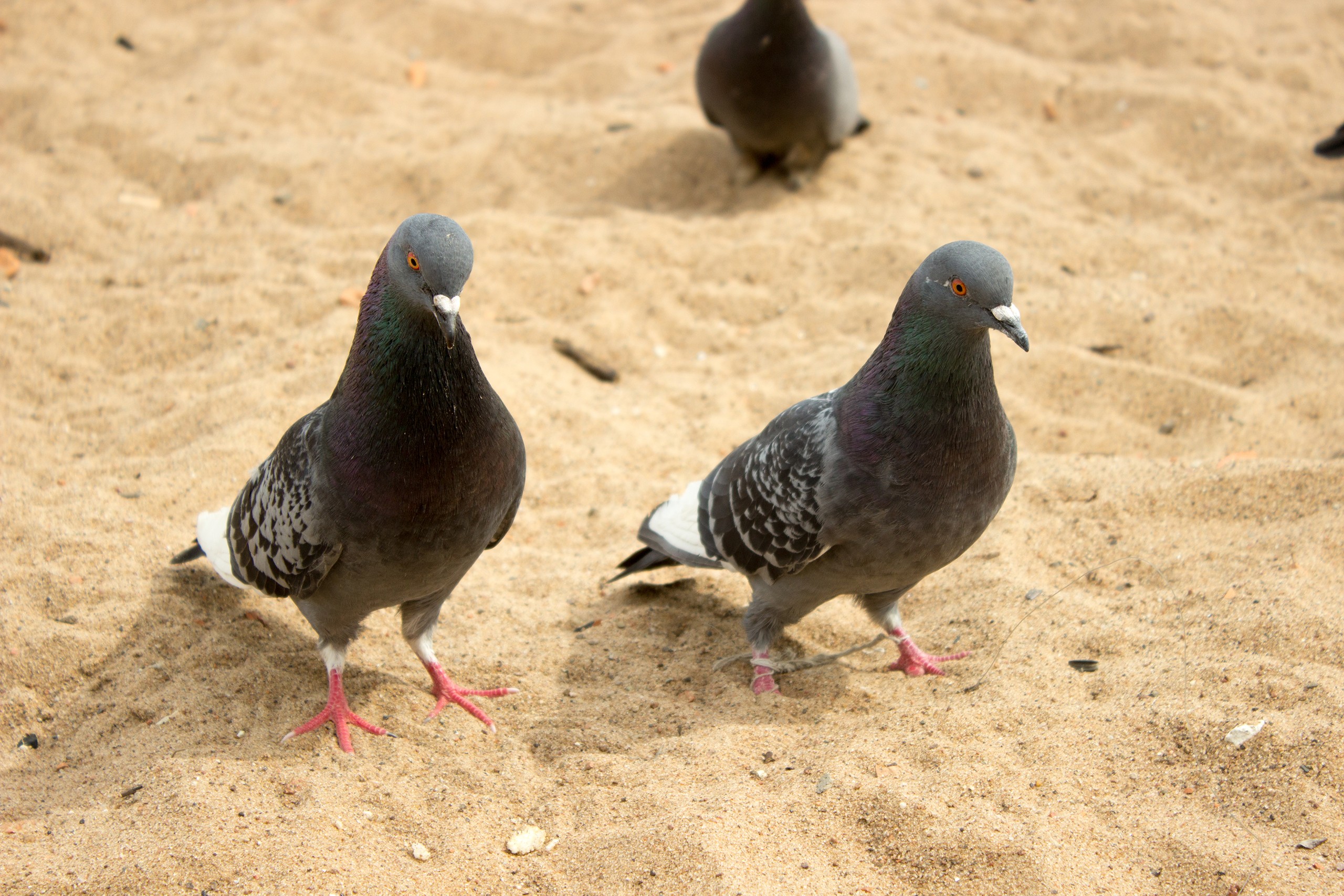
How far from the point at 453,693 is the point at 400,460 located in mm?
1082

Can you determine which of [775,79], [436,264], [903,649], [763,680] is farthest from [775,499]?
[775,79]

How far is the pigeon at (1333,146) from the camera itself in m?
6.95

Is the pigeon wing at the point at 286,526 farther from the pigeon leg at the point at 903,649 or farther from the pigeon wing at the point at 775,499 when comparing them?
the pigeon leg at the point at 903,649

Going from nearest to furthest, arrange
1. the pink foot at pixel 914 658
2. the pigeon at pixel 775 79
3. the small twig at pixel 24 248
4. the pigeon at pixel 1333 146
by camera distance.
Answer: the pink foot at pixel 914 658 → the small twig at pixel 24 248 → the pigeon at pixel 1333 146 → the pigeon at pixel 775 79

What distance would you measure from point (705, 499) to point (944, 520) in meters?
1.00

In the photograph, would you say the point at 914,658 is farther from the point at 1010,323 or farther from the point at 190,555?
the point at 190,555

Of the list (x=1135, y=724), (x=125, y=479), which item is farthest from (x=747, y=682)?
(x=125, y=479)

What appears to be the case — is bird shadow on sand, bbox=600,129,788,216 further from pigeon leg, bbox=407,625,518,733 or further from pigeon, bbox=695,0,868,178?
pigeon leg, bbox=407,625,518,733

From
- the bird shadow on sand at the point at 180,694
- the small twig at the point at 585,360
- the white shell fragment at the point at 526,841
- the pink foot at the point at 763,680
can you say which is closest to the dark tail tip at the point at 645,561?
the pink foot at the point at 763,680

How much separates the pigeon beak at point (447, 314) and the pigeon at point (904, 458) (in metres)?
1.22

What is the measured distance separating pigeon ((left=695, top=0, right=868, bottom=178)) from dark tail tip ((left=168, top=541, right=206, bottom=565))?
15.4 ft

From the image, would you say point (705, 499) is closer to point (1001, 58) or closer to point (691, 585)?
point (691, 585)

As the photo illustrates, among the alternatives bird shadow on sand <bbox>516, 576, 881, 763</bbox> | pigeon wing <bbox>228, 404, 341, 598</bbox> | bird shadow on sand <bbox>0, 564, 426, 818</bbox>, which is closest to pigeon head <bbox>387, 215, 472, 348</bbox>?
pigeon wing <bbox>228, 404, 341, 598</bbox>

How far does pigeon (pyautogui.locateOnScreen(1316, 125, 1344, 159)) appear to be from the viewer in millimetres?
6953
